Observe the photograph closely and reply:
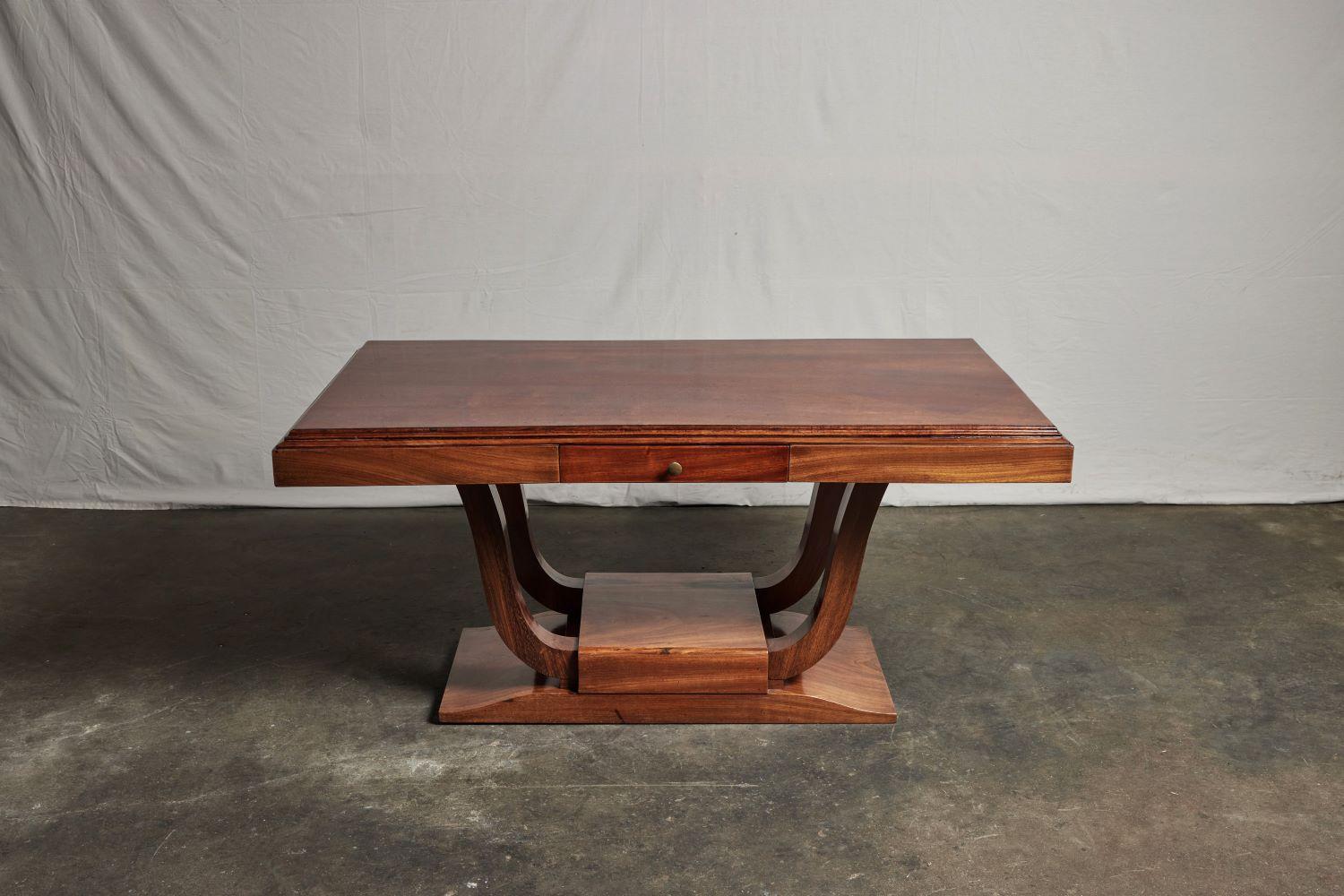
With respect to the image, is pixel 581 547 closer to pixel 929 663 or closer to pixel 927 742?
pixel 929 663

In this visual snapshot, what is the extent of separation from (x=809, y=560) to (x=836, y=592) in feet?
1.07

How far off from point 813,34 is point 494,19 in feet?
3.64

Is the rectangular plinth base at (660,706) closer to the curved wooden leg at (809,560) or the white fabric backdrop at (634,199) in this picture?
the curved wooden leg at (809,560)

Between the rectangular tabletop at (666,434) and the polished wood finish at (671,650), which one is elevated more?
the rectangular tabletop at (666,434)

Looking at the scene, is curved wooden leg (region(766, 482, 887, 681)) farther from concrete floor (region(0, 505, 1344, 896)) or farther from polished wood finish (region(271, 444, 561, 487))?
polished wood finish (region(271, 444, 561, 487))

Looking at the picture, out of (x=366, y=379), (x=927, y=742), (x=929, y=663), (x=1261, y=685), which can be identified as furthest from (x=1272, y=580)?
(x=366, y=379)

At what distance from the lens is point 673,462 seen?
8.38ft

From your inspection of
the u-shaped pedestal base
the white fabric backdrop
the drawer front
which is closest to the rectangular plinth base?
the u-shaped pedestal base

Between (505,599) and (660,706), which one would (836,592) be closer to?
(660,706)

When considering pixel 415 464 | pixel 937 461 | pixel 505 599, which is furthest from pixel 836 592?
pixel 415 464

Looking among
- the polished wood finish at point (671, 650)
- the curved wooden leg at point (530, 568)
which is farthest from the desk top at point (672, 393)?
the polished wood finish at point (671, 650)

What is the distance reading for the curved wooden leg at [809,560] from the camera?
10.5 feet

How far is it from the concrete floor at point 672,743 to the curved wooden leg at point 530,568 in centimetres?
33

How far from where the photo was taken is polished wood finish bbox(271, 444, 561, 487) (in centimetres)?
251
